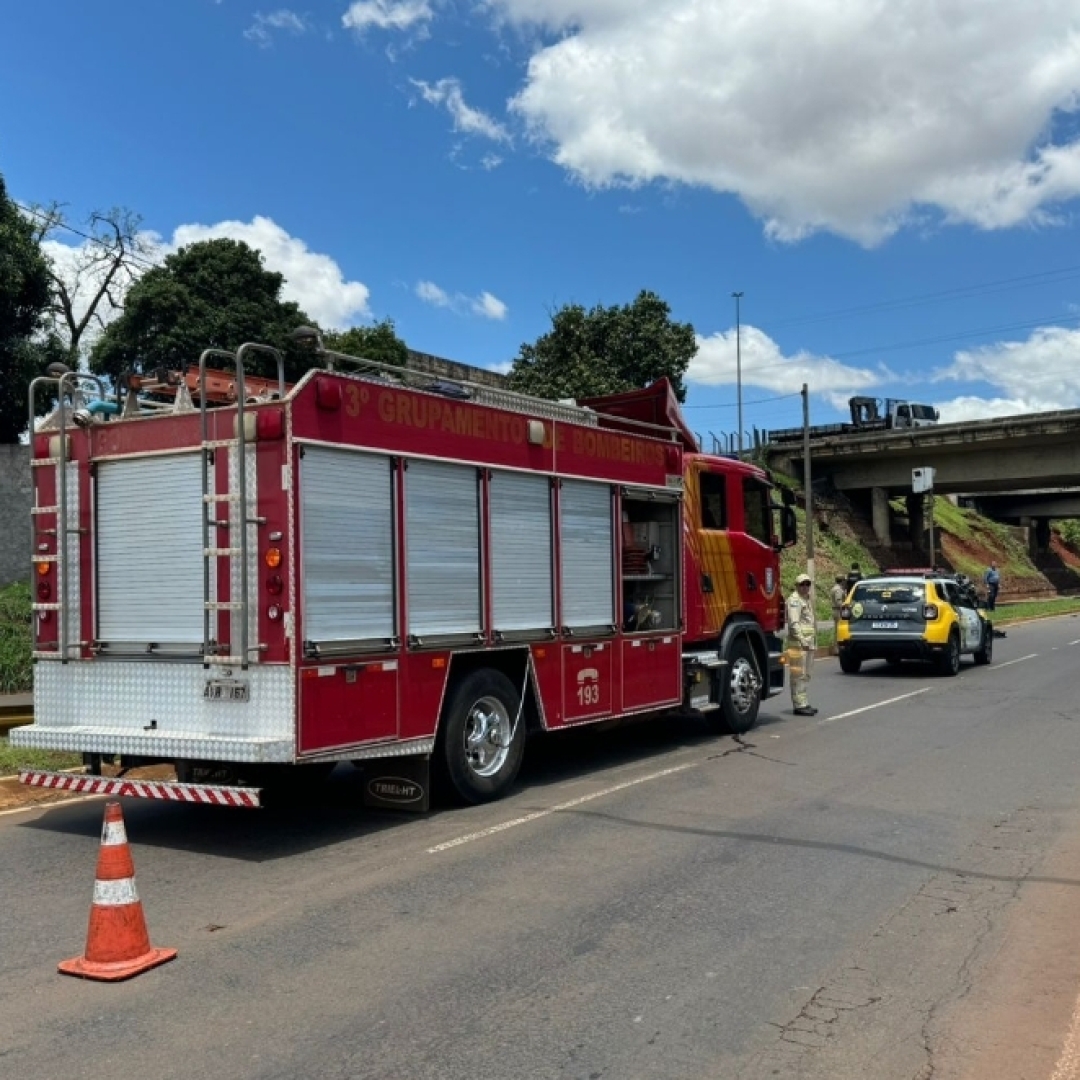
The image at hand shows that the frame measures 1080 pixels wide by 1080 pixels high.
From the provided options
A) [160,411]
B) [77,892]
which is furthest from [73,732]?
[160,411]

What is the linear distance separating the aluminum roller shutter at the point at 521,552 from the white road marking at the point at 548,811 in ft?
4.48

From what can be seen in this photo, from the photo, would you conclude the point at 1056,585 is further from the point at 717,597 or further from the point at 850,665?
the point at 717,597

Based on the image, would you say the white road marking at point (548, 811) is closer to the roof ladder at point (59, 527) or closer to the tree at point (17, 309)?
the roof ladder at point (59, 527)

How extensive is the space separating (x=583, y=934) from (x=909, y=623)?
14520mm

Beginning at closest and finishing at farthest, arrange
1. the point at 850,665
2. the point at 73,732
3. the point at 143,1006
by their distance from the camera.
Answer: the point at 143,1006
the point at 73,732
the point at 850,665

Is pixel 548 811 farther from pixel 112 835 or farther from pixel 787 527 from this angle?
pixel 787 527

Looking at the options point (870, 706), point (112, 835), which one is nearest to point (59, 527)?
point (112, 835)

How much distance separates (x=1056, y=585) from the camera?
61469mm

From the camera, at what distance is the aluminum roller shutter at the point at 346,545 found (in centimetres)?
674

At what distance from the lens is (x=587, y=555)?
934cm

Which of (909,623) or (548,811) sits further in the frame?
(909,623)

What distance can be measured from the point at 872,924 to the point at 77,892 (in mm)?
4221

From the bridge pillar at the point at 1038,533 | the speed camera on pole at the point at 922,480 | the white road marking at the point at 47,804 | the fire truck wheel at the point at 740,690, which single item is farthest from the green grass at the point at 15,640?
the bridge pillar at the point at 1038,533

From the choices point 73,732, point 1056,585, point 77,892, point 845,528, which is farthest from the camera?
point 1056,585
